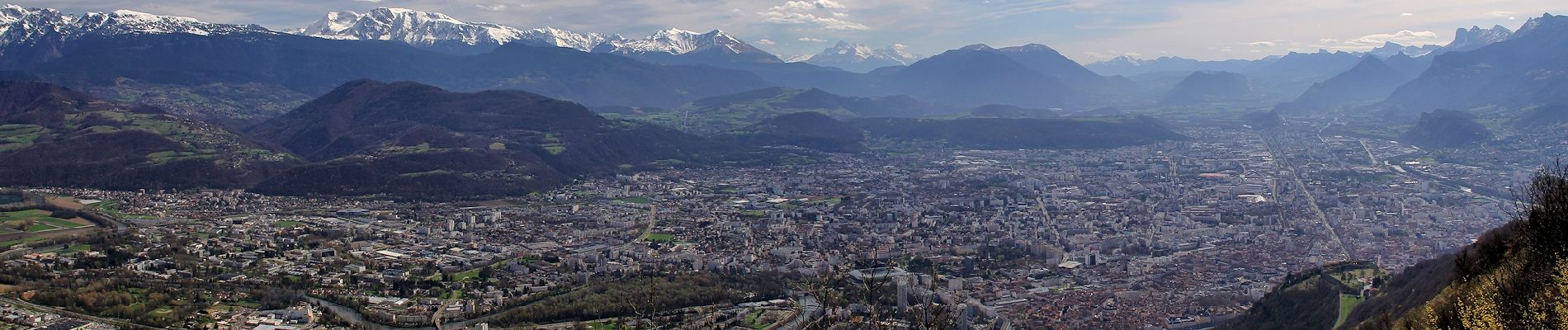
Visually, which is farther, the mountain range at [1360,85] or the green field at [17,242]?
the mountain range at [1360,85]

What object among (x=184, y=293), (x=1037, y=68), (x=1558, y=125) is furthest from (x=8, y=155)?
(x=1037, y=68)

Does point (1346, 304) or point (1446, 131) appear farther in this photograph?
point (1446, 131)

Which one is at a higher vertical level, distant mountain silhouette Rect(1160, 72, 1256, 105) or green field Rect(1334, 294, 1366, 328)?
green field Rect(1334, 294, 1366, 328)

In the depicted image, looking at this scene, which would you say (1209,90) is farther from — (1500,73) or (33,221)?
(33,221)

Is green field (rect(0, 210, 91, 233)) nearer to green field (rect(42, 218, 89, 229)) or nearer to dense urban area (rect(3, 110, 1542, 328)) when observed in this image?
green field (rect(42, 218, 89, 229))

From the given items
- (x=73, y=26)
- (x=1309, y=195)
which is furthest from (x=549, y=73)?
(x=1309, y=195)

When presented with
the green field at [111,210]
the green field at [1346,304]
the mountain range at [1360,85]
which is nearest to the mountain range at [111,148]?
the green field at [111,210]

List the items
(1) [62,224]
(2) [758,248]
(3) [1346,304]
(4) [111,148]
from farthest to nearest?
(4) [111,148] → (1) [62,224] → (2) [758,248] → (3) [1346,304]

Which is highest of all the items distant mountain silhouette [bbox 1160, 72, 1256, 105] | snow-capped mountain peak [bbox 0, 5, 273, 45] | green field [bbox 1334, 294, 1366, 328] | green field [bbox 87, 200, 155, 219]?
snow-capped mountain peak [bbox 0, 5, 273, 45]

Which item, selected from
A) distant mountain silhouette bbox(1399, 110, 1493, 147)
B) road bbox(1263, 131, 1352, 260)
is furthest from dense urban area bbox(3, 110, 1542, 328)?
distant mountain silhouette bbox(1399, 110, 1493, 147)

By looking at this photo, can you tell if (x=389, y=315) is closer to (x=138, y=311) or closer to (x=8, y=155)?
(x=138, y=311)

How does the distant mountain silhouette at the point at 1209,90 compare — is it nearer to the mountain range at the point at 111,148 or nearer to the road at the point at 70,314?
the mountain range at the point at 111,148
